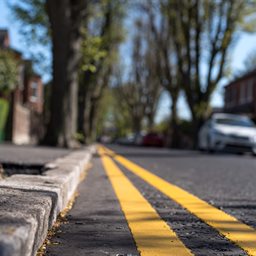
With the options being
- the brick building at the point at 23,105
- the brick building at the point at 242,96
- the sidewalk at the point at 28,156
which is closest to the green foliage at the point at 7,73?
the brick building at the point at 23,105

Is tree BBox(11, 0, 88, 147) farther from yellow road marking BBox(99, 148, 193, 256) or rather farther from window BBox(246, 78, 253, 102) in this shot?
window BBox(246, 78, 253, 102)

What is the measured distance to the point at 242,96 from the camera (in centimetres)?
4678

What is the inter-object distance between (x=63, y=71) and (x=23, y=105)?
30.8 metres

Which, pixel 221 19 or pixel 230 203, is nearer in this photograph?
pixel 230 203

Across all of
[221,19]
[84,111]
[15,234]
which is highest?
[221,19]

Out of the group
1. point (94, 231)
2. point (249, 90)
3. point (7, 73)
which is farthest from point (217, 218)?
point (249, 90)

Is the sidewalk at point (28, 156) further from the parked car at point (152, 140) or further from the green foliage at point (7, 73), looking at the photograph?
the parked car at point (152, 140)

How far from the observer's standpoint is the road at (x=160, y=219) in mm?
3592

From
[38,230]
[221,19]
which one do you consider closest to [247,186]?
[38,230]

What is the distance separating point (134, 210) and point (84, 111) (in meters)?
26.7

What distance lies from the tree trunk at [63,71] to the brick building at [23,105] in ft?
34.8

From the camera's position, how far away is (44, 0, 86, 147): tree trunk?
55.6ft

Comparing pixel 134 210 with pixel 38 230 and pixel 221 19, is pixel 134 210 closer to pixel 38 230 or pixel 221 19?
pixel 38 230

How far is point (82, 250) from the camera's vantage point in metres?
3.51
